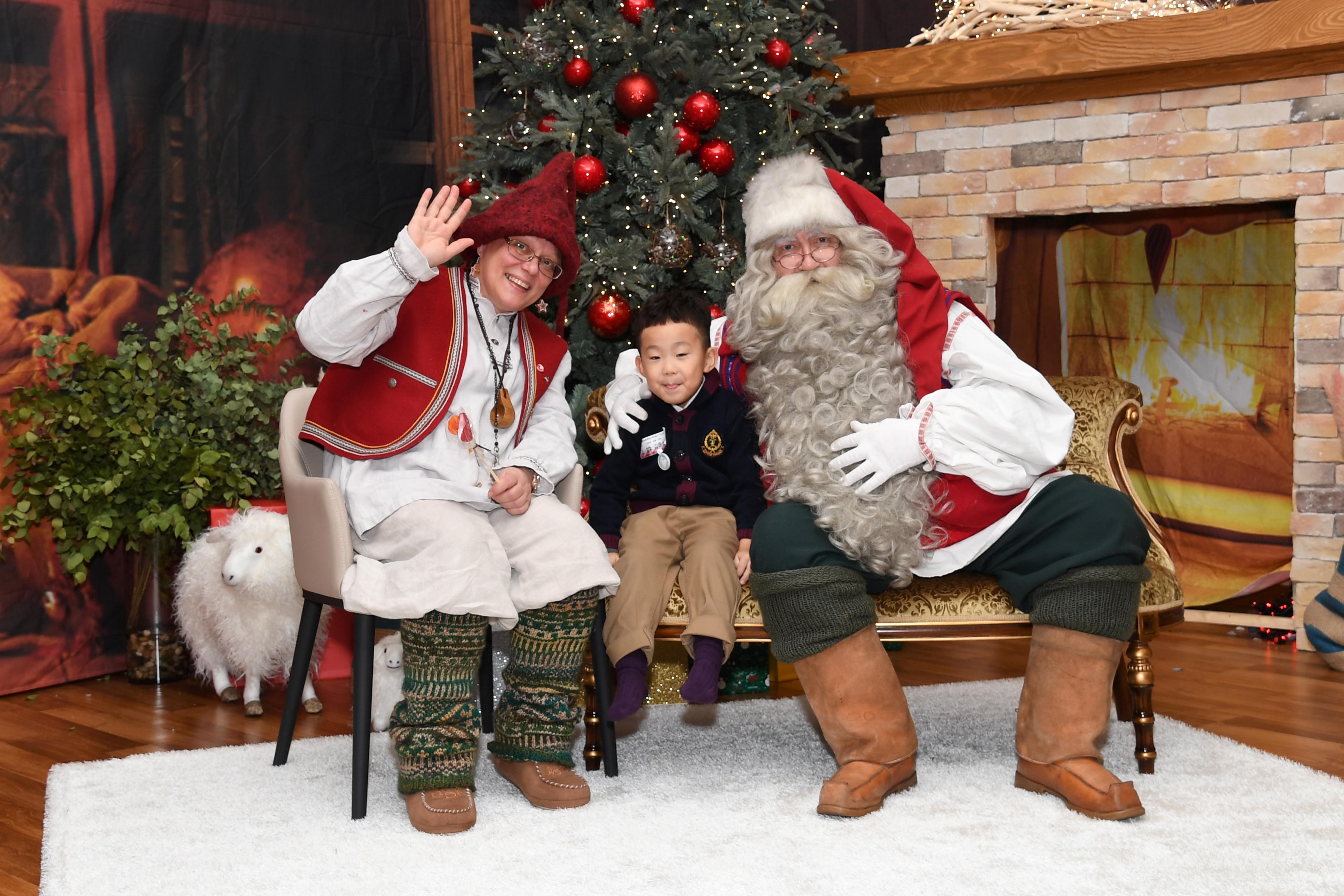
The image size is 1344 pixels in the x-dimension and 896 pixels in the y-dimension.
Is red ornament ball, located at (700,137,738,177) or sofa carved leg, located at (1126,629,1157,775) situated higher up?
red ornament ball, located at (700,137,738,177)

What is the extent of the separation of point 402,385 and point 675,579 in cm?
75

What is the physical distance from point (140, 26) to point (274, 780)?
247 centimetres

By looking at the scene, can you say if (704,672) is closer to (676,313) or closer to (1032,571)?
(1032,571)

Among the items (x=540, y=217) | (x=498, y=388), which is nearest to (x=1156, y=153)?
(x=540, y=217)

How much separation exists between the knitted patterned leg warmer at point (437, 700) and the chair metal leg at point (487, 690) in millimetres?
471

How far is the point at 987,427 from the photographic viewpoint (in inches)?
103

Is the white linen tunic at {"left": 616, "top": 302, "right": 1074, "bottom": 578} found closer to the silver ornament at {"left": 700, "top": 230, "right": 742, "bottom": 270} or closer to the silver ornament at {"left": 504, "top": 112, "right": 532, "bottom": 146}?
the silver ornament at {"left": 700, "top": 230, "right": 742, "bottom": 270}

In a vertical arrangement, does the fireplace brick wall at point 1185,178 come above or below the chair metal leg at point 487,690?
above

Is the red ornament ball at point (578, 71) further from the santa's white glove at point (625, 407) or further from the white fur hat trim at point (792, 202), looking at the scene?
the santa's white glove at point (625, 407)

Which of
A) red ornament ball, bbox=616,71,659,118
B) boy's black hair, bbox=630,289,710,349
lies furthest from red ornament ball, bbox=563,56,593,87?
boy's black hair, bbox=630,289,710,349

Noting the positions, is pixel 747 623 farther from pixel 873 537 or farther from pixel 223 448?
pixel 223 448

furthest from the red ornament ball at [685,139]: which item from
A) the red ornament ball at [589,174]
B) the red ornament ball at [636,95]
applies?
the red ornament ball at [589,174]

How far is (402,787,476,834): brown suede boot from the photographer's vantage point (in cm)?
244

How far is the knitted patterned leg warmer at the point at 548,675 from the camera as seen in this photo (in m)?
2.64
